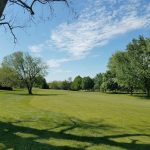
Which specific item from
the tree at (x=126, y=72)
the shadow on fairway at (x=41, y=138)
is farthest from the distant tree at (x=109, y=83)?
the shadow on fairway at (x=41, y=138)

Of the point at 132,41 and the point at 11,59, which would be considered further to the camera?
the point at 11,59

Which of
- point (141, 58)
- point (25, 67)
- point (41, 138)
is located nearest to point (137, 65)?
point (141, 58)

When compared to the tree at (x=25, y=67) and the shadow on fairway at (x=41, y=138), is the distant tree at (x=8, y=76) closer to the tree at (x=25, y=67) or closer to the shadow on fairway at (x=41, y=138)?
the tree at (x=25, y=67)

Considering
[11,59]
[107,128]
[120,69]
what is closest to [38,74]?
[11,59]

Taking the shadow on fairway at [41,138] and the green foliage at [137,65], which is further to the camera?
the green foliage at [137,65]

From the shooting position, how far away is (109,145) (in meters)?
13.0

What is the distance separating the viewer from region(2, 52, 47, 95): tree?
294 feet

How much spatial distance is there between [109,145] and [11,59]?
268 ft

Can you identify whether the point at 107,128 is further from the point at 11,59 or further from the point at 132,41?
the point at 11,59

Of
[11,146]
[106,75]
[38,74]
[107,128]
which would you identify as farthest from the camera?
[106,75]

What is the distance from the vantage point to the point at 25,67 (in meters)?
90.5

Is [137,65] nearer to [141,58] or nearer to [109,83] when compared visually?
[141,58]

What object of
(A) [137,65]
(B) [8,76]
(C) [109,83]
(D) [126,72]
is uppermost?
(A) [137,65]

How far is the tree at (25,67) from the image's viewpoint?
8956 centimetres
